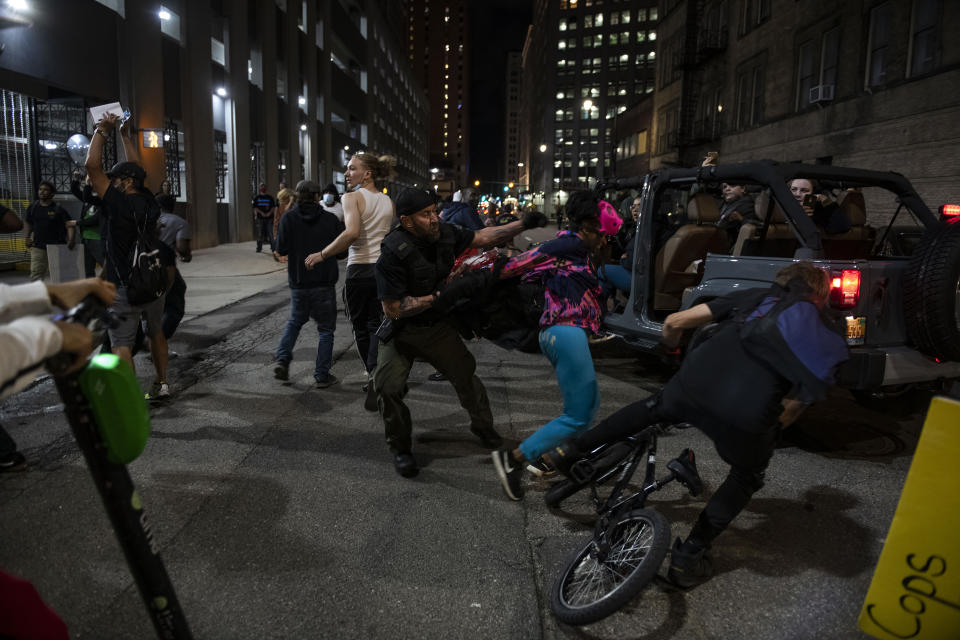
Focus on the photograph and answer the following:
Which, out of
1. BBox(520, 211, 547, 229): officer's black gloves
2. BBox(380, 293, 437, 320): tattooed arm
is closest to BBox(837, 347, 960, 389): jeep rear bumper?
BBox(520, 211, 547, 229): officer's black gloves

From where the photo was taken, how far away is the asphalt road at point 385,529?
274cm

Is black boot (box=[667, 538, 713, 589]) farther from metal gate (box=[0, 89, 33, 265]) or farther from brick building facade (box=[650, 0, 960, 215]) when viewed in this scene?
metal gate (box=[0, 89, 33, 265])

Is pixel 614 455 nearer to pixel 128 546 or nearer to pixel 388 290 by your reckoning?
pixel 388 290

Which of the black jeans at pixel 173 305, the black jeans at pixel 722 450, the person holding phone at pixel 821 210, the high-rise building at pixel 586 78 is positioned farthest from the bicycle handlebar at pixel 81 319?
the high-rise building at pixel 586 78

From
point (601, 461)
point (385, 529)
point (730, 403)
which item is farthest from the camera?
point (385, 529)

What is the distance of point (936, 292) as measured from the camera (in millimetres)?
4312

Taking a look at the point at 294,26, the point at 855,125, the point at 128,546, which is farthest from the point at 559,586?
the point at 294,26

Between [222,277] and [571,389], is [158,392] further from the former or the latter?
[222,277]

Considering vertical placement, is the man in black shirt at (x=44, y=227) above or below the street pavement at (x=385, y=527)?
above

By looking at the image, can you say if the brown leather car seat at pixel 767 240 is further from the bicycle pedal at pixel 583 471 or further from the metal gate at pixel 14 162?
the metal gate at pixel 14 162

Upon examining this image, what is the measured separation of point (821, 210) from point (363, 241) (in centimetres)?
438

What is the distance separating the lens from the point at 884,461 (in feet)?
15.2

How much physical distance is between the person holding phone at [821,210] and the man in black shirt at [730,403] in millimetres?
3572

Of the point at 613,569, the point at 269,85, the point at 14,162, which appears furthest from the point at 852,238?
the point at 269,85
